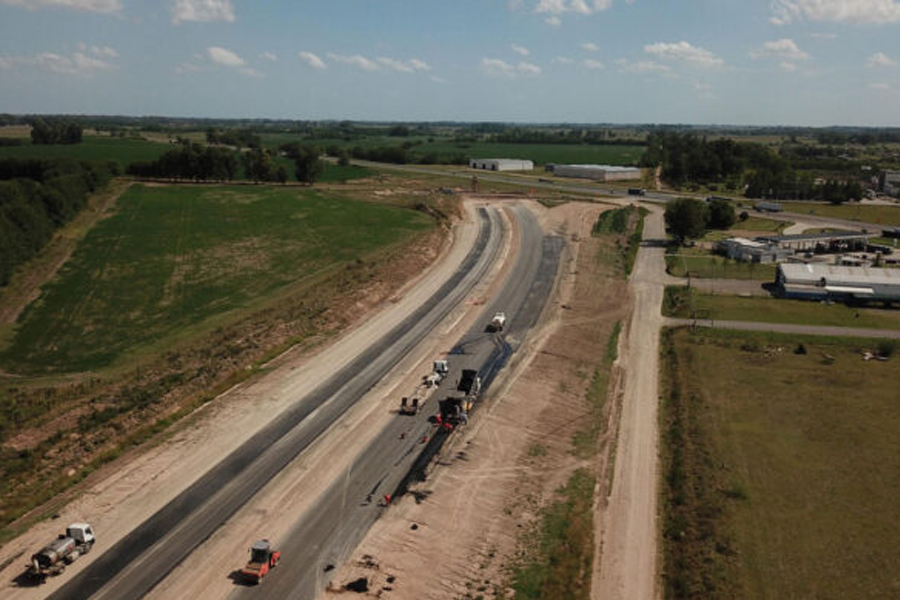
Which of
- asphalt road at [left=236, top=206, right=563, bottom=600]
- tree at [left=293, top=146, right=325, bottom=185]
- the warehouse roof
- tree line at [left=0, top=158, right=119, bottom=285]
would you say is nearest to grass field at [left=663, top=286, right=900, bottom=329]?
the warehouse roof

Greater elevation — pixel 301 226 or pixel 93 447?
pixel 301 226

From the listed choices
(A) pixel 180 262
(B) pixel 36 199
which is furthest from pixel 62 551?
(B) pixel 36 199

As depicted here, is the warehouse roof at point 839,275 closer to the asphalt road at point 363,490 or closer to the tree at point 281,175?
the asphalt road at point 363,490

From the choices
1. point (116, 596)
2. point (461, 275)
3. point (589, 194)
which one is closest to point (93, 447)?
point (116, 596)

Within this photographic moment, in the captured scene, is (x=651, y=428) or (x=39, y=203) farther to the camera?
(x=39, y=203)

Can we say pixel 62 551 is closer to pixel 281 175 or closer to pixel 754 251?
pixel 754 251

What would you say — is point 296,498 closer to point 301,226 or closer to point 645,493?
point 645,493
